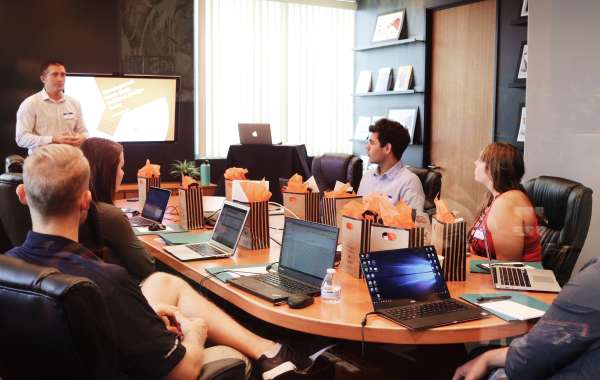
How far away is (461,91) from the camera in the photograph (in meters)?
6.27

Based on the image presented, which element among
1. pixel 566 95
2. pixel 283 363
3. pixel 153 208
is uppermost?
pixel 566 95

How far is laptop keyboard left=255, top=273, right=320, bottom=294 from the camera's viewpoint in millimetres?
2340

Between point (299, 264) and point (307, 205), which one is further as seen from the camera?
point (307, 205)

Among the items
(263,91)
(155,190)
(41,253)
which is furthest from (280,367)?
(263,91)

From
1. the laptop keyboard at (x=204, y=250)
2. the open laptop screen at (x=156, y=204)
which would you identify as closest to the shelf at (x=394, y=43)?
the open laptop screen at (x=156, y=204)

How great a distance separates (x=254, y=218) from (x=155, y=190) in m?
1.10

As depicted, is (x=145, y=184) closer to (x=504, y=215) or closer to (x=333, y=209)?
(x=333, y=209)

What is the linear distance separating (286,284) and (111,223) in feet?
2.82

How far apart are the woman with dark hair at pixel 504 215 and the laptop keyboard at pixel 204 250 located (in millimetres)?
1204

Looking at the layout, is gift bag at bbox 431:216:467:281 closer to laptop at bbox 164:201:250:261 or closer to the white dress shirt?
laptop at bbox 164:201:250:261

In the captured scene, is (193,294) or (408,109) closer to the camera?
(193,294)

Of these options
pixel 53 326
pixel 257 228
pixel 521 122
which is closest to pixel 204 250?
pixel 257 228

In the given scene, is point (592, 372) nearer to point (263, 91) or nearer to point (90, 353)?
point (90, 353)

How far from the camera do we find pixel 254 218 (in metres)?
3.09
